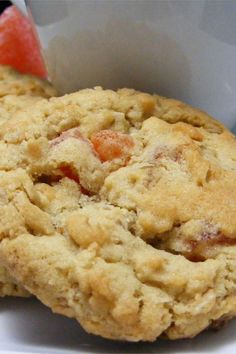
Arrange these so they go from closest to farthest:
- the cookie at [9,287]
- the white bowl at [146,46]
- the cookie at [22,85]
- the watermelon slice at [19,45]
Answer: the cookie at [9,287], the white bowl at [146,46], the cookie at [22,85], the watermelon slice at [19,45]

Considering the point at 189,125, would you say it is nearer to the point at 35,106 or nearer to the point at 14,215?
the point at 35,106

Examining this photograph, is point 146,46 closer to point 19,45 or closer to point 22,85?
point 22,85

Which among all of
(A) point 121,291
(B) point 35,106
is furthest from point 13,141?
(A) point 121,291

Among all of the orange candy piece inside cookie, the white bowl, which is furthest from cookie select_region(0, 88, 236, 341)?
the white bowl

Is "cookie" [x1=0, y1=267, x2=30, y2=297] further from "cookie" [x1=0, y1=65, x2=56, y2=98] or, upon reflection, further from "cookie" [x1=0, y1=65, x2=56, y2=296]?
"cookie" [x1=0, y1=65, x2=56, y2=98]

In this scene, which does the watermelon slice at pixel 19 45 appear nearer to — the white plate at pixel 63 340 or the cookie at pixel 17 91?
the cookie at pixel 17 91

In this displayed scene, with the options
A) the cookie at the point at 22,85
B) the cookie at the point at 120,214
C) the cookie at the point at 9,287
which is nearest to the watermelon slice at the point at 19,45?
the cookie at the point at 22,85
